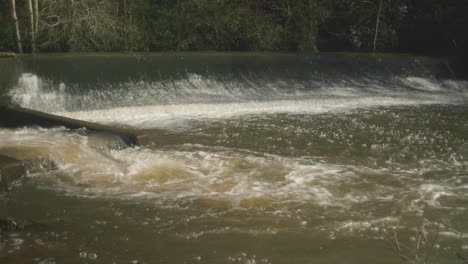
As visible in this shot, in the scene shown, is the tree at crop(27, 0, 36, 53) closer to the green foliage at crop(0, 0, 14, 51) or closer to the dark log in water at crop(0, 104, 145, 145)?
the green foliage at crop(0, 0, 14, 51)

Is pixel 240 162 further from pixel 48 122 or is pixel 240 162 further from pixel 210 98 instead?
pixel 210 98

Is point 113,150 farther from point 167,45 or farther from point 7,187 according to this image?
point 167,45

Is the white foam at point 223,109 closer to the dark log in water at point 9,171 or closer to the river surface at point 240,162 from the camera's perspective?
the river surface at point 240,162

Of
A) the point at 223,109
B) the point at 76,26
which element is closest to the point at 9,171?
the point at 223,109

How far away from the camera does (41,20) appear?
12.7 m

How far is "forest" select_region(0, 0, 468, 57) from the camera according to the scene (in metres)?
12.6

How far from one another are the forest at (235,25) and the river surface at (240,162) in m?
2.00

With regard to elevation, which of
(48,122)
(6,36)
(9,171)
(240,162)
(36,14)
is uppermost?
(36,14)

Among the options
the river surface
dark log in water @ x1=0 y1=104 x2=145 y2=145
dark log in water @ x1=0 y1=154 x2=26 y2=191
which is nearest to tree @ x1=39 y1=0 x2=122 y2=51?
the river surface

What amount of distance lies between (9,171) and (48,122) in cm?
255

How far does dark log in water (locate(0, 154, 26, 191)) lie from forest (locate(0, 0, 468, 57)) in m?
6.78

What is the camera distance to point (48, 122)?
27.6 feet

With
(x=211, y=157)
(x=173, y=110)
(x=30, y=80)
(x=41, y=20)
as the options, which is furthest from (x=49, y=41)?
(x=211, y=157)

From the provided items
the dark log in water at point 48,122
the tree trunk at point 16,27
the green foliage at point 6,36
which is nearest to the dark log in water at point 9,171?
the dark log in water at point 48,122
